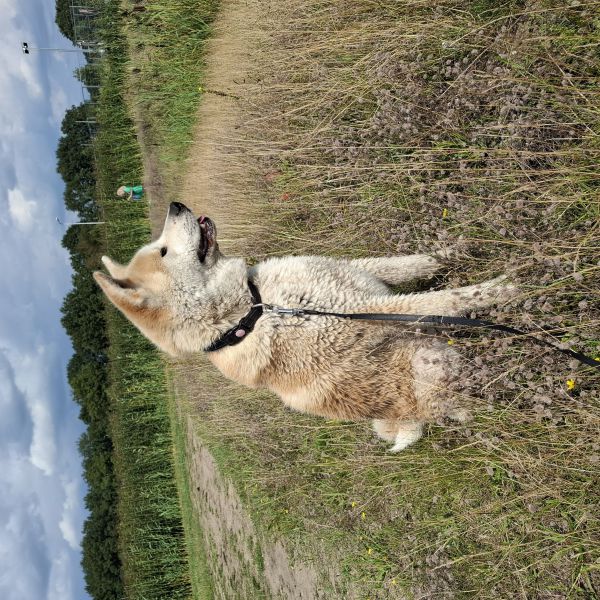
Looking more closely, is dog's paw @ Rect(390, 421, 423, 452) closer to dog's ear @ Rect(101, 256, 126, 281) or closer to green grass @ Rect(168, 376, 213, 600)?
dog's ear @ Rect(101, 256, 126, 281)

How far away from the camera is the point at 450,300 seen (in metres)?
3.71

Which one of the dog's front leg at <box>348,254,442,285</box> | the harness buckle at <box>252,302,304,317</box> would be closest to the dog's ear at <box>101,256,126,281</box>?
the harness buckle at <box>252,302,304,317</box>

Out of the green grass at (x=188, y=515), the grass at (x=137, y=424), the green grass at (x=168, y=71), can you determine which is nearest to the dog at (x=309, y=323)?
the green grass at (x=168, y=71)

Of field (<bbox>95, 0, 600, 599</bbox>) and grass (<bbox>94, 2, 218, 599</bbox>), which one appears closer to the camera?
field (<bbox>95, 0, 600, 599</bbox>)

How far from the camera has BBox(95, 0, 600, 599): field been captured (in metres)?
3.18

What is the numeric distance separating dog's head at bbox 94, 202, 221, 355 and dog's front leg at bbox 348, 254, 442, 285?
1289mm

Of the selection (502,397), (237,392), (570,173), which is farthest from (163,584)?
(570,173)

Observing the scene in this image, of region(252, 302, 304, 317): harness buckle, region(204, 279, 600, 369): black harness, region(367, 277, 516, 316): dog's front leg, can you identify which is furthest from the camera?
region(252, 302, 304, 317): harness buckle

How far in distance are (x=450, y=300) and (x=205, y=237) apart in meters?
2.08

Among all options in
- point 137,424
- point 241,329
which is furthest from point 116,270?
point 137,424

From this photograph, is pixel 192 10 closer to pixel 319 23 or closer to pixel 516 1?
pixel 319 23

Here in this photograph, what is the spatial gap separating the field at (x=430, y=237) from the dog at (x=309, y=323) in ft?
0.87

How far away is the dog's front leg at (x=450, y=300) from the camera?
11.6 ft

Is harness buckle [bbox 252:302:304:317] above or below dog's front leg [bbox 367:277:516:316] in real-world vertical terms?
below
